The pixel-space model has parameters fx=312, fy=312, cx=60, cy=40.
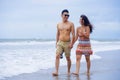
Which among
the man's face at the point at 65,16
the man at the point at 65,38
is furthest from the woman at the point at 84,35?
the man's face at the point at 65,16

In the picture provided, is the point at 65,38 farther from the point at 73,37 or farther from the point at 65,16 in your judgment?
the point at 65,16

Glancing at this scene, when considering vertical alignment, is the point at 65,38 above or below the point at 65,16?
below

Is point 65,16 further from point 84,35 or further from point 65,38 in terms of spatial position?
point 84,35

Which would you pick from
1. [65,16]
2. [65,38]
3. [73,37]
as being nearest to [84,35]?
[73,37]

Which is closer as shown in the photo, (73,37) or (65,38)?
(73,37)

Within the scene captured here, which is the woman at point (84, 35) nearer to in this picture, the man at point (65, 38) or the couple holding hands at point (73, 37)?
the couple holding hands at point (73, 37)

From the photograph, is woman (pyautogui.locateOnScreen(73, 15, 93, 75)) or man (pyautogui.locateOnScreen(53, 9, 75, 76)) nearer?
woman (pyautogui.locateOnScreen(73, 15, 93, 75))

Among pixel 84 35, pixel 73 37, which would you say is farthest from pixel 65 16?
pixel 84 35

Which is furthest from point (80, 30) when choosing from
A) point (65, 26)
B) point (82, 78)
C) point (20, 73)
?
point (20, 73)

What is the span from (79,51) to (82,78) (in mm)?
891

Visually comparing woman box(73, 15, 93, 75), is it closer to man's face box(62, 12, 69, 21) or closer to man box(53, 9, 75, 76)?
man box(53, 9, 75, 76)

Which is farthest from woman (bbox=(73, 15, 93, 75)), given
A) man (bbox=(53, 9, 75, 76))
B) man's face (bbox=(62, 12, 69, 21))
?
man's face (bbox=(62, 12, 69, 21))

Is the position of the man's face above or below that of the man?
above

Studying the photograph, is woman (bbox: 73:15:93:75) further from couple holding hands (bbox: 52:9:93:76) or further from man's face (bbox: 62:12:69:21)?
man's face (bbox: 62:12:69:21)
